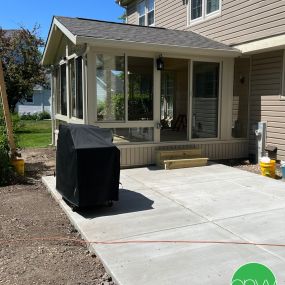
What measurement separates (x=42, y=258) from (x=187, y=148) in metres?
5.64

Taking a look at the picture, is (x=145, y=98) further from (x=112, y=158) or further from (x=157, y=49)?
(x=112, y=158)

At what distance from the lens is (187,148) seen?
8.98 m

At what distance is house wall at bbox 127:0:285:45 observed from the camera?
8.39 metres

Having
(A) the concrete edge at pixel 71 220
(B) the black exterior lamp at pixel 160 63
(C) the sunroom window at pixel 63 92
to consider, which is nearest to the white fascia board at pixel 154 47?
(B) the black exterior lamp at pixel 160 63

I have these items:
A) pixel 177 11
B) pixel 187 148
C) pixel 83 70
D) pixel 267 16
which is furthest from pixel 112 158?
pixel 177 11

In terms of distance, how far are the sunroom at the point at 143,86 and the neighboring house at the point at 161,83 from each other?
0.02 m

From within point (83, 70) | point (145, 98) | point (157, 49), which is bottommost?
point (145, 98)

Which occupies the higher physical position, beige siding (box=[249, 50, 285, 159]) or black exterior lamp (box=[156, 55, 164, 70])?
black exterior lamp (box=[156, 55, 164, 70])

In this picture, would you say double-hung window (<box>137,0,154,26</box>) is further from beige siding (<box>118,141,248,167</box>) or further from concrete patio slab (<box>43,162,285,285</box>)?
concrete patio slab (<box>43,162,285,285</box>)

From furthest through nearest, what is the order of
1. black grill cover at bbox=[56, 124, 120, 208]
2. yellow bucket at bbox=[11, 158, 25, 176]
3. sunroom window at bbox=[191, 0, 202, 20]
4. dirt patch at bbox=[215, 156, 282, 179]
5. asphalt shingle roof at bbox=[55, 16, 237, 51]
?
sunroom window at bbox=[191, 0, 202, 20] → dirt patch at bbox=[215, 156, 282, 179] → asphalt shingle roof at bbox=[55, 16, 237, 51] → yellow bucket at bbox=[11, 158, 25, 176] → black grill cover at bbox=[56, 124, 120, 208]

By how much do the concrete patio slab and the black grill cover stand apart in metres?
0.26

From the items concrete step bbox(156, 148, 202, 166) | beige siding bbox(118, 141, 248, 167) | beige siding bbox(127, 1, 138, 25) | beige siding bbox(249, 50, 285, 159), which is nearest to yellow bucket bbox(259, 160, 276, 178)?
beige siding bbox(249, 50, 285, 159)

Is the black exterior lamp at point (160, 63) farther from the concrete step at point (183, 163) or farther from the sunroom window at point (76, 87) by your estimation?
the concrete step at point (183, 163)

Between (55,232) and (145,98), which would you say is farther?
(145,98)
